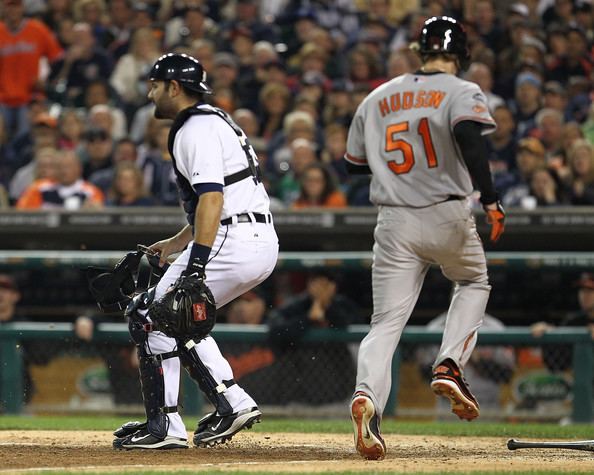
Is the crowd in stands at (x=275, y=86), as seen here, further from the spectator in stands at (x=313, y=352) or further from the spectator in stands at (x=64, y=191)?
the spectator in stands at (x=313, y=352)

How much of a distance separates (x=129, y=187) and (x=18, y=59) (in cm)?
366

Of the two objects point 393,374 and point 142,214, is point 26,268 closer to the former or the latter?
point 142,214

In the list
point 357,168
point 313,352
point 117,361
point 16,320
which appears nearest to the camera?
point 357,168

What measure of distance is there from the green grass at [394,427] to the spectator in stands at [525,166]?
2075 mm

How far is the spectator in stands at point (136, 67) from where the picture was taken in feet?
40.9

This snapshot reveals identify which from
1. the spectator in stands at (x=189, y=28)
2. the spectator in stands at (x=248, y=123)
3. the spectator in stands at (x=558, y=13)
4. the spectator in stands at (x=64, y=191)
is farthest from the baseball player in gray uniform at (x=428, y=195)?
the spectator in stands at (x=189, y=28)

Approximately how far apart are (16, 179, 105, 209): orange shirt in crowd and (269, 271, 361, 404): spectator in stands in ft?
7.00

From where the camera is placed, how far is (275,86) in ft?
37.4

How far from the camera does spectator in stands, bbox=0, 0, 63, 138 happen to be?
41.8ft

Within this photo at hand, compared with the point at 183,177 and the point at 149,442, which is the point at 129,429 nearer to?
the point at 149,442

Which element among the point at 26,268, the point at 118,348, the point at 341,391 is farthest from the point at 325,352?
the point at 26,268

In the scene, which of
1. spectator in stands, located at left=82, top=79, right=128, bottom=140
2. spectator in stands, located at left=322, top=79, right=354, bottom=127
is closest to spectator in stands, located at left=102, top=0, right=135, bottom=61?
spectator in stands, located at left=82, top=79, right=128, bottom=140

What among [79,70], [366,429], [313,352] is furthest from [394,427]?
[79,70]

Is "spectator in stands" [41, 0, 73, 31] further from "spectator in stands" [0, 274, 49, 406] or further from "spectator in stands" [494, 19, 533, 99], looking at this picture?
"spectator in stands" [0, 274, 49, 406]
